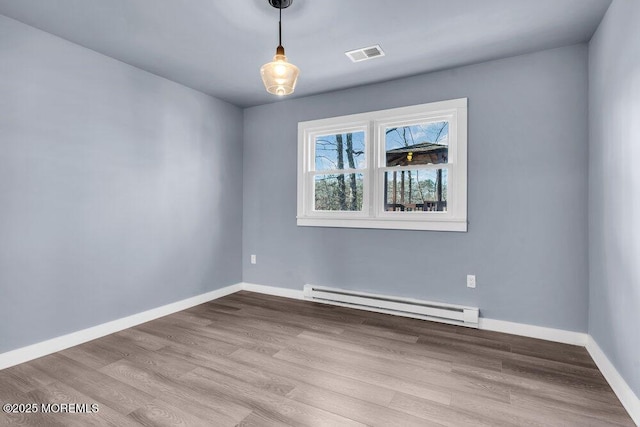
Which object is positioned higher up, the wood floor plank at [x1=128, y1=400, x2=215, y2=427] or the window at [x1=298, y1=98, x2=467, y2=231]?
the window at [x1=298, y1=98, x2=467, y2=231]

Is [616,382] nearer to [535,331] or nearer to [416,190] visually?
[535,331]

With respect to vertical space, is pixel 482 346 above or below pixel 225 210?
below

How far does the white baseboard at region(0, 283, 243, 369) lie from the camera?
95.7 inches

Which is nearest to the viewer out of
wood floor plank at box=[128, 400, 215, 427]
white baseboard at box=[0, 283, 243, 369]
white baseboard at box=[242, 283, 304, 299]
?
wood floor plank at box=[128, 400, 215, 427]

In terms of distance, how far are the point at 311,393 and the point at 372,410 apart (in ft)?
1.30

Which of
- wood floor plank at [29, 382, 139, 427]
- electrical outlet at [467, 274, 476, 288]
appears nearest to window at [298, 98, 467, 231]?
electrical outlet at [467, 274, 476, 288]

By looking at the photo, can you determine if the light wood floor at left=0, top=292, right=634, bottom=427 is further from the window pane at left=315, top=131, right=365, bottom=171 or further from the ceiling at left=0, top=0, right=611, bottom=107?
the ceiling at left=0, top=0, right=611, bottom=107

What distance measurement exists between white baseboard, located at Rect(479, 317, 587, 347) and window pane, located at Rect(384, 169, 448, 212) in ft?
3.87

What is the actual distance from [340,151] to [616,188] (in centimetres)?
261

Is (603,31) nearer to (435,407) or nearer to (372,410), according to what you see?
(435,407)

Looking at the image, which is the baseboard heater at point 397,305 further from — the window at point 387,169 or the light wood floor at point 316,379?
the window at point 387,169

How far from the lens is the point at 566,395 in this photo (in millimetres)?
2051

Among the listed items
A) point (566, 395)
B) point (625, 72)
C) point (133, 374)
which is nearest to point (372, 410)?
point (566, 395)

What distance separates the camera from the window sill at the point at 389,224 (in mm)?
3271
